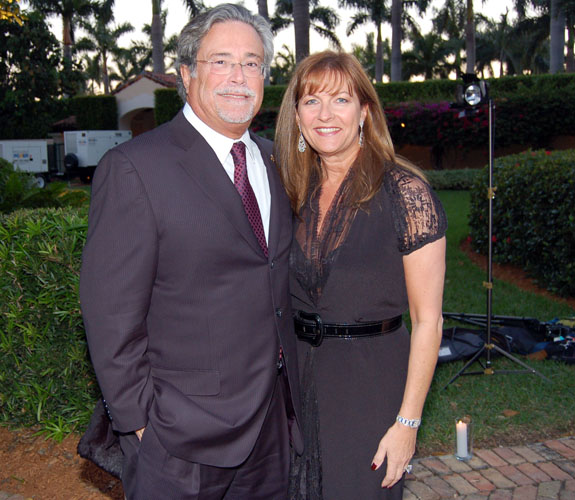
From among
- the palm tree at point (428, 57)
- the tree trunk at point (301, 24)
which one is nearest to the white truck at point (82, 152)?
the tree trunk at point (301, 24)

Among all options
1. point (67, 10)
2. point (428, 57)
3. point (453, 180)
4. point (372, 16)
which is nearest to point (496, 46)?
point (428, 57)

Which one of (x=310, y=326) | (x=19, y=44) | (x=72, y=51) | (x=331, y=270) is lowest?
(x=310, y=326)

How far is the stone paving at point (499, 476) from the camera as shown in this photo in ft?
12.7

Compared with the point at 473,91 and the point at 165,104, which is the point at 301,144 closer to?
the point at 473,91

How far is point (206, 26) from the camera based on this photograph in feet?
7.51

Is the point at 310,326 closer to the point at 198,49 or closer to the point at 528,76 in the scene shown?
the point at 198,49

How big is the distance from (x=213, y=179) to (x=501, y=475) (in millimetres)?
3123

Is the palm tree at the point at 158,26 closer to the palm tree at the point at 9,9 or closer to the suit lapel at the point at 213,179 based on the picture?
the palm tree at the point at 9,9

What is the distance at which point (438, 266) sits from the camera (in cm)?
233

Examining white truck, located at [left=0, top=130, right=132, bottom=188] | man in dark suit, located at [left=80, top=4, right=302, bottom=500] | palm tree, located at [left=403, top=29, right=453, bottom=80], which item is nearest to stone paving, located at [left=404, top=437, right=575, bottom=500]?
man in dark suit, located at [left=80, top=4, right=302, bottom=500]

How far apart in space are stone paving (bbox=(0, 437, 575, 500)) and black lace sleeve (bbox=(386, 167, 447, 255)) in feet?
7.17

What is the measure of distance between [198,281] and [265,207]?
0.47m

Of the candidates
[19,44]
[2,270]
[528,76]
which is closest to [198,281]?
[2,270]

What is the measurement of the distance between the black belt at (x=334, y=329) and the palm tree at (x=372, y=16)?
121 ft
